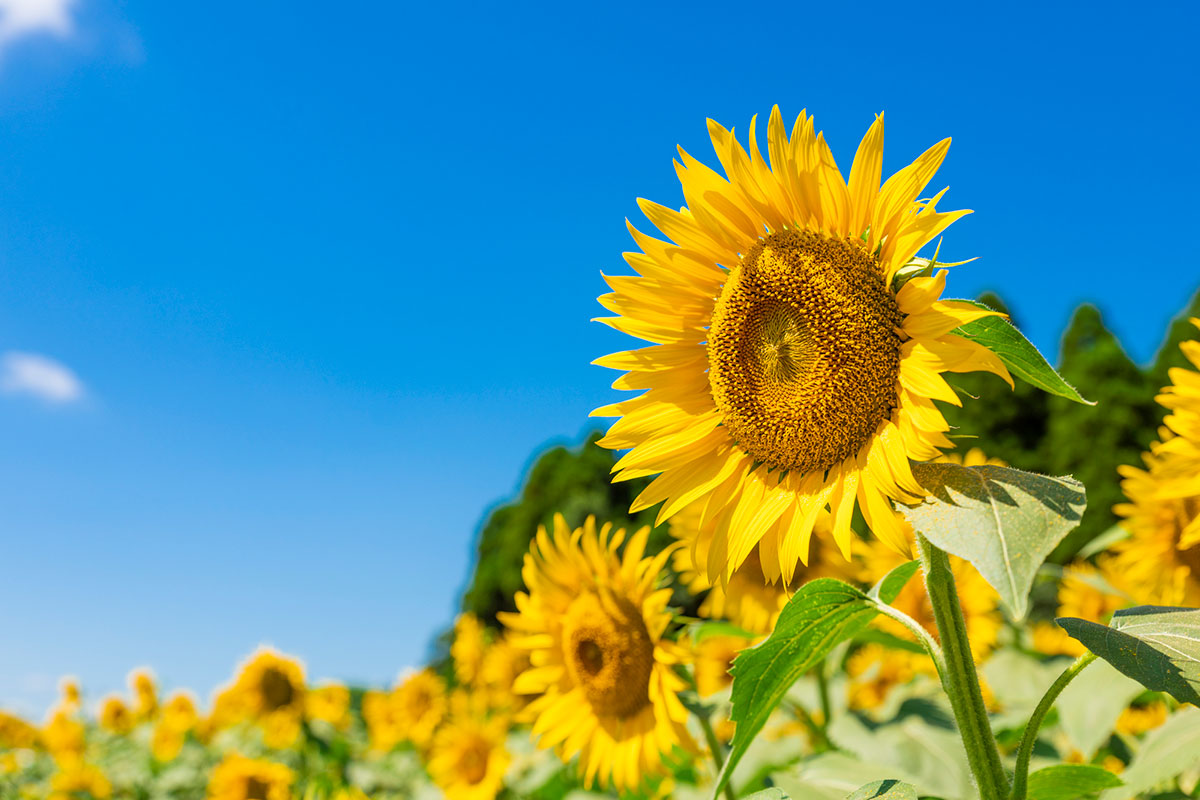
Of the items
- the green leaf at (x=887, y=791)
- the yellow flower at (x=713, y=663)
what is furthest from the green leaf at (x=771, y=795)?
the yellow flower at (x=713, y=663)

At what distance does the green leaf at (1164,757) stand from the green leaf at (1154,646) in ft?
2.07

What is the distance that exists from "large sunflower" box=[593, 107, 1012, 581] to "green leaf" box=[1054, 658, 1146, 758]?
126 centimetres

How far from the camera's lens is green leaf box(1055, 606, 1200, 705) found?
1366 millimetres

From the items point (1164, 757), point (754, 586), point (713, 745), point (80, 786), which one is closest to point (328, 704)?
point (80, 786)

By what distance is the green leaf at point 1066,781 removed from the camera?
1780 millimetres

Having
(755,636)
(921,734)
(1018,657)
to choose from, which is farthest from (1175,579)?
(755,636)

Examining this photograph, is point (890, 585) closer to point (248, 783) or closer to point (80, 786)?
point (248, 783)

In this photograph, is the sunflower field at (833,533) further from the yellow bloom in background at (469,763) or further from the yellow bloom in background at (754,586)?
the yellow bloom in background at (469,763)

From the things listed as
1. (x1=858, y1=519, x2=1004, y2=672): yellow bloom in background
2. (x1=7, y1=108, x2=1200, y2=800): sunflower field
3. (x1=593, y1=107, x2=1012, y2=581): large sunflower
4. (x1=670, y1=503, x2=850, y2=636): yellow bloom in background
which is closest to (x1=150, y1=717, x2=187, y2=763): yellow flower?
(x1=7, y1=108, x2=1200, y2=800): sunflower field

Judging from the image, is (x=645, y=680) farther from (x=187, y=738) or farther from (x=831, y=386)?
(x=187, y=738)

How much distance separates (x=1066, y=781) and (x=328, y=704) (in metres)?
8.25

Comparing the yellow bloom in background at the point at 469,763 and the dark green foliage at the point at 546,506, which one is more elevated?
the dark green foliage at the point at 546,506

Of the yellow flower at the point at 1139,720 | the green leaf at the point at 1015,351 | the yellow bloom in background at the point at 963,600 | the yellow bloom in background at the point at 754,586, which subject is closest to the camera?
the green leaf at the point at 1015,351

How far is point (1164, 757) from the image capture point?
2.10 meters
